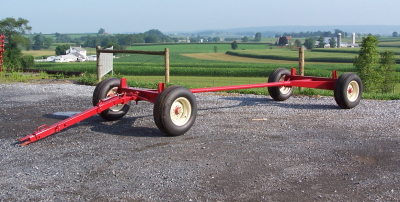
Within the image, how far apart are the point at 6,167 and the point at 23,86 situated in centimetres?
843

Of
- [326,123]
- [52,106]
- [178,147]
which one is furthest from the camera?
[52,106]

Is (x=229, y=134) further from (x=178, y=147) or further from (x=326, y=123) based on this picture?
(x=326, y=123)

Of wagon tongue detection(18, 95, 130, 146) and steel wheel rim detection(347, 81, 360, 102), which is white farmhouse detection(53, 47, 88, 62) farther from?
wagon tongue detection(18, 95, 130, 146)

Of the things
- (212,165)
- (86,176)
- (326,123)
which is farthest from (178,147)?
(326,123)

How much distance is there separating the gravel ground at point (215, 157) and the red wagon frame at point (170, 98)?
0.20 m

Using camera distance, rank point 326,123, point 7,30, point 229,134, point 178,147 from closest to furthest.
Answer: point 178,147, point 229,134, point 326,123, point 7,30

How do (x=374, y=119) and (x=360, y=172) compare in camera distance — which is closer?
(x=360, y=172)

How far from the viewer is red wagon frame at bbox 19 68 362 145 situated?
7168 mm

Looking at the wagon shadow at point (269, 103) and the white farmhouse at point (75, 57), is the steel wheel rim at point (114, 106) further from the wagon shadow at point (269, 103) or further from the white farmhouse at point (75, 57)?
the white farmhouse at point (75, 57)

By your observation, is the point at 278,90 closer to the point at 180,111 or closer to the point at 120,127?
the point at 180,111

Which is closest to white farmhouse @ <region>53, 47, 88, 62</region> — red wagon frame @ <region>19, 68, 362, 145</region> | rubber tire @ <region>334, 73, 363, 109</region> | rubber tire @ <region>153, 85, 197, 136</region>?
red wagon frame @ <region>19, 68, 362, 145</region>

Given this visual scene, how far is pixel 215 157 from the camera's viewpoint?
6152 millimetres

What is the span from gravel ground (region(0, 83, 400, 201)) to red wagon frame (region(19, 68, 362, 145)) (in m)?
0.20

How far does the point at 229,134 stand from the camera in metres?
7.50
